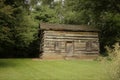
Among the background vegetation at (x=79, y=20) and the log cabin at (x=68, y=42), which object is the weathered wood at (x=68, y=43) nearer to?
the log cabin at (x=68, y=42)

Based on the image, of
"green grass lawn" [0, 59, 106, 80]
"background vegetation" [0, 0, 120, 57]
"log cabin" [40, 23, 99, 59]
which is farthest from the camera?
"background vegetation" [0, 0, 120, 57]

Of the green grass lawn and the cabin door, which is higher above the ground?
the green grass lawn

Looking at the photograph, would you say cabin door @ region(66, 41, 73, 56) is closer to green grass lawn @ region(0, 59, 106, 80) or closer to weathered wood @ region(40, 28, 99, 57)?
weathered wood @ region(40, 28, 99, 57)

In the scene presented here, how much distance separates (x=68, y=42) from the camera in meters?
31.2

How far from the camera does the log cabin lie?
3038 cm

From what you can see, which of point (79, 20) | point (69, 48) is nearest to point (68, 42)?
point (69, 48)

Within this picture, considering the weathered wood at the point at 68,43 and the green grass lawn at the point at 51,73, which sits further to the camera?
the weathered wood at the point at 68,43

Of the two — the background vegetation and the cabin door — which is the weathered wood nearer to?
the cabin door

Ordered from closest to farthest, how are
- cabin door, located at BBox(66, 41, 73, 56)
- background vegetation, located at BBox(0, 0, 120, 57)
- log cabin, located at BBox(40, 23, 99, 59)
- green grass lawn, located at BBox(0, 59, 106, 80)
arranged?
green grass lawn, located at BBox(0, 59, 106, 80) → log cabin, located at BBox(40, 23, 99, 59) → cabin door, located at BBox(66, 41, 73, 56) → background vegetation, located at BBox(0, 0, 120, 57)

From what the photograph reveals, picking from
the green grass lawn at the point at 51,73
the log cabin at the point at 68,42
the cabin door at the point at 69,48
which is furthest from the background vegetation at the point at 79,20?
the green grass lawn at the point at 51,73

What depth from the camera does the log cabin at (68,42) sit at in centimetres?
3038

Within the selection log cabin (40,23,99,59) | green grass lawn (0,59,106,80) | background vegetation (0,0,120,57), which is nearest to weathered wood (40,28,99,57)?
log cabin (40,23,99,59)

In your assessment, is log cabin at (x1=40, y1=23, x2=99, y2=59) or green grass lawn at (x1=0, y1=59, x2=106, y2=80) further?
log cabin at (x1=40, y1=23, x2=99, y2=59)

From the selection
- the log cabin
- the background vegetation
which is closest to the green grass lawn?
the background vegetation
